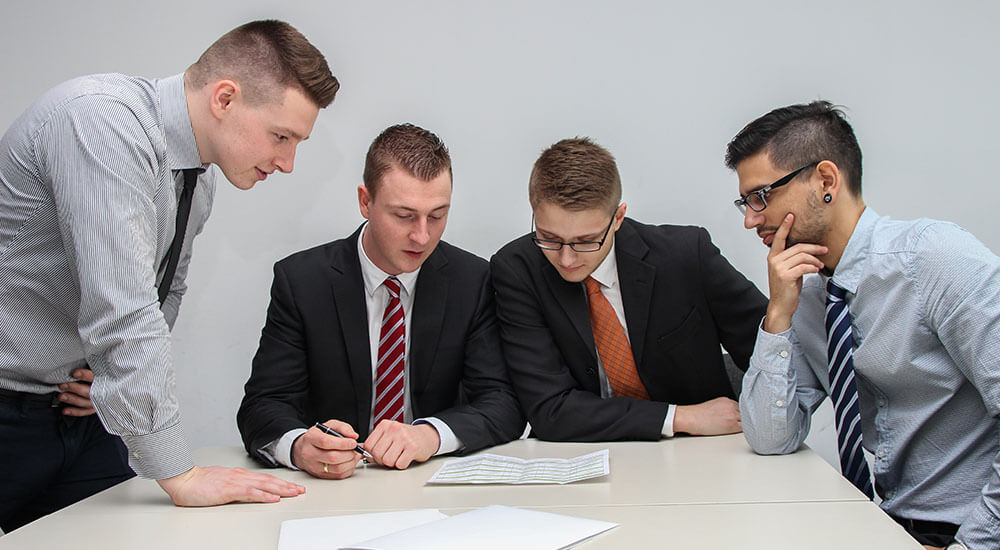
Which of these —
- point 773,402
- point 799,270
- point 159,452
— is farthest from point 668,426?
point 159,452

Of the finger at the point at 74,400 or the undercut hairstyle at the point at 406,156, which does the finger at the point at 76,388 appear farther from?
the undercut hairstyle at the point at 406,156

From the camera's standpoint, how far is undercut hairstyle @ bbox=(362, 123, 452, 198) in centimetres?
211

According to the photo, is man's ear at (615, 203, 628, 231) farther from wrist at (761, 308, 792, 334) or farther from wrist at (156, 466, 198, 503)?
wrist at (156, 466, 198, 503)

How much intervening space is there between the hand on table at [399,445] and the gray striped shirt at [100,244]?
1.37 ft

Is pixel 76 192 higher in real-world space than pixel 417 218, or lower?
higher

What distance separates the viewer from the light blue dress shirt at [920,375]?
150cm

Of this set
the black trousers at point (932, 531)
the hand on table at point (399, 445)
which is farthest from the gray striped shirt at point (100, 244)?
the black trousers at point (932, 531)

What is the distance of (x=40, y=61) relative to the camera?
304 cm

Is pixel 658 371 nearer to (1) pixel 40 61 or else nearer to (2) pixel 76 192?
(2) pixel 76 192

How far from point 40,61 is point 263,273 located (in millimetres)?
1183

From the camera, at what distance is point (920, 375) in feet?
Result: 5.31

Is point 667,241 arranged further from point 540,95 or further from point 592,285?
point 540,95

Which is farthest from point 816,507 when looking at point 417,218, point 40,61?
point 40,61

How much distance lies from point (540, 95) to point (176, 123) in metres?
1.63
